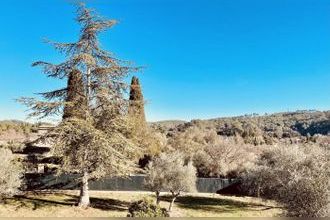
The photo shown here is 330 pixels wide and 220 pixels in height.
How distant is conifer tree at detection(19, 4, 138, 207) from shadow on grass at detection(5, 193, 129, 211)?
1.58 metres

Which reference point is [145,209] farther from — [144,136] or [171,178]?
[144,136]

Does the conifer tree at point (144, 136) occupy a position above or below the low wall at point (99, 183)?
above

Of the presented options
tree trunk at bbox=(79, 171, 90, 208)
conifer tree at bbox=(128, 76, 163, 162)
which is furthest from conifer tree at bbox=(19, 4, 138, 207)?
conifer tree at bbox=(128, 76, 163, 162)

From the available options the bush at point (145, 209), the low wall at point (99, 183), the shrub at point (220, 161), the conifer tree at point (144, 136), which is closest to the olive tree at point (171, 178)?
the low wall at point (99, 183)

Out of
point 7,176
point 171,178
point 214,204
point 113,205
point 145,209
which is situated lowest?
point 214,204

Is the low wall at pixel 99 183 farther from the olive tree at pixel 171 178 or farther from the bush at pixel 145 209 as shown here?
the bush at pixel 145 209

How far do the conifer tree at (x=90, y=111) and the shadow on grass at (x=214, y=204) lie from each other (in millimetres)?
6555

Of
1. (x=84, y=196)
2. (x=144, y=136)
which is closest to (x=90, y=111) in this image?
(x=84, y=196)

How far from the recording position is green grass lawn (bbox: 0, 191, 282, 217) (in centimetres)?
3154

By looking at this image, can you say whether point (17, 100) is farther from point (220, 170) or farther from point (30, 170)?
point (220, 170)

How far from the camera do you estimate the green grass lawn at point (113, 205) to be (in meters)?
31.5

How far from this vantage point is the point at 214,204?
129 ft

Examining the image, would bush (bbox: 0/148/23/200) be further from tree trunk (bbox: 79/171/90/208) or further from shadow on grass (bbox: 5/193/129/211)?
tree trunk (bbox: 79/171/90/208)

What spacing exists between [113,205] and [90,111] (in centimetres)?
749
